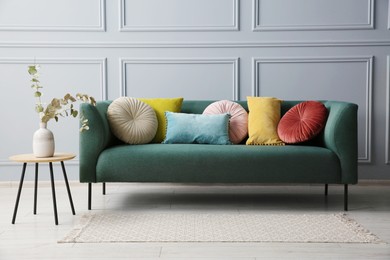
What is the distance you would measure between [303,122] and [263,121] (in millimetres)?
303

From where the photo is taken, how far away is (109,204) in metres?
3.72

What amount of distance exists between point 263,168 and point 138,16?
1873 millimetres

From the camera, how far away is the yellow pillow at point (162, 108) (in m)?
3.92

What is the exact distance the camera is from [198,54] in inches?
176

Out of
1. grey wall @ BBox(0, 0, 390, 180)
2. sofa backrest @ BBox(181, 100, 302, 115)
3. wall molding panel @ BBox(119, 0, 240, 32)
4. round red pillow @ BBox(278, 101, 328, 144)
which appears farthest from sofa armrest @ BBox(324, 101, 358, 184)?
wall molding panel @ BBox(119, 0, 240, 32)

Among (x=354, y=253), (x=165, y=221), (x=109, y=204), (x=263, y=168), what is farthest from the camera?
(x=109, y=204)

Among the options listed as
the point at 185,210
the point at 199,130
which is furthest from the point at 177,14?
the point at 185,210

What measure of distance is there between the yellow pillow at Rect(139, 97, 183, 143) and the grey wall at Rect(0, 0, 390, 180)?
18.7 inches

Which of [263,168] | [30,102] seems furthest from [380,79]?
[30,102]

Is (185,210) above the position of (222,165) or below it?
below

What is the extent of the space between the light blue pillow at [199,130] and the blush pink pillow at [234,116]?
3.6 inches

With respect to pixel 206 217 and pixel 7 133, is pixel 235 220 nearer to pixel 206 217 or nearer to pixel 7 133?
pixel 206 217

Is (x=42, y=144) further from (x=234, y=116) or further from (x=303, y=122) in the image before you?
(x=303, y=122)

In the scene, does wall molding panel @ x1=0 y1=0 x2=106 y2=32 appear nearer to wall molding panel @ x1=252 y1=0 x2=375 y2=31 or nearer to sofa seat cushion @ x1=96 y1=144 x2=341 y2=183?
wall molding panel @ x1=252 y1=0 x2=375 y2=31
